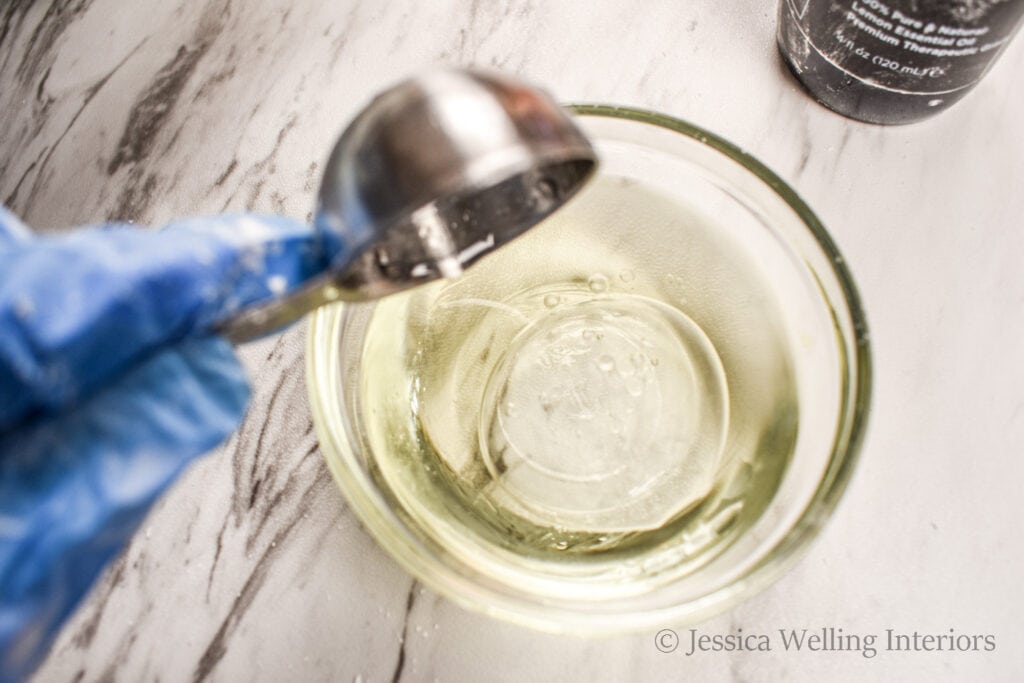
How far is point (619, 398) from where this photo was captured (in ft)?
1.77

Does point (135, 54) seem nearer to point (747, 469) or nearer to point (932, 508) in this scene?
point (747, 469)

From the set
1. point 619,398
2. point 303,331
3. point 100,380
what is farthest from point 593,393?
point 100,380

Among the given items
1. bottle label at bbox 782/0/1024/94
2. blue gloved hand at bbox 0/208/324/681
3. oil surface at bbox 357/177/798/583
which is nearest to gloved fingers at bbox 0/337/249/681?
blue gloved hand at bbox 0/208/324/681

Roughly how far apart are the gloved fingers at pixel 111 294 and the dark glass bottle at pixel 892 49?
365 millimetres

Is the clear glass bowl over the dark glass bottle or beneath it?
beneath

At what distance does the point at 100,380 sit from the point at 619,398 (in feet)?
1.05

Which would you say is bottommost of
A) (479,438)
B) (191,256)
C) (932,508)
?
(932,508)

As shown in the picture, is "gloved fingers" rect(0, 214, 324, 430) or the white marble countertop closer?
"gloved fingers" rect(0, 214, 324, 430)

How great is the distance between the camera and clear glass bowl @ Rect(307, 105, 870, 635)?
43cm

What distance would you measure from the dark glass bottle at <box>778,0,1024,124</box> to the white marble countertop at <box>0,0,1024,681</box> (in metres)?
0.03

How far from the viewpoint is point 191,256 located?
0.33 meters

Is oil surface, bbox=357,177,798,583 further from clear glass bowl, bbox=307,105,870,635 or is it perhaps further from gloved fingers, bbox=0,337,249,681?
gloved fingers, bbox=0,337,249,681

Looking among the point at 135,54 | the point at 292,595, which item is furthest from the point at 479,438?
the point at 135,54

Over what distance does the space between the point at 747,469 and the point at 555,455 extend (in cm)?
12
